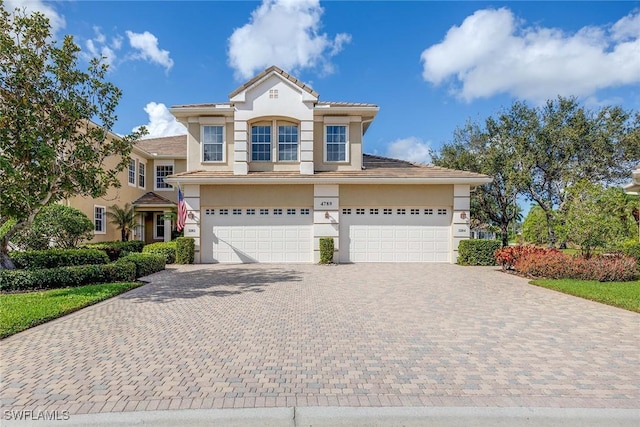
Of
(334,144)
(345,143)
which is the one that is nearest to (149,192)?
(334,144)

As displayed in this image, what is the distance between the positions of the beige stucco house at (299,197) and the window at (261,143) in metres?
0.05

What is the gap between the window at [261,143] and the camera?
16.9 metres

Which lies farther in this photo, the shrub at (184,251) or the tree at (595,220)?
the shrub at (184,251)

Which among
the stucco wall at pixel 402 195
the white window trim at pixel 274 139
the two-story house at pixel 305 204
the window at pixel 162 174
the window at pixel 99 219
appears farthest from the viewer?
the window at pixel 162 174

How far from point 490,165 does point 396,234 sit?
29.9 feet

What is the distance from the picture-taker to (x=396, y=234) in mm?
15938

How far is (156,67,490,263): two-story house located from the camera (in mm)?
15773

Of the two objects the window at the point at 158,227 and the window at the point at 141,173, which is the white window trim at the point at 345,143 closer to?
the window at the point at 158,227

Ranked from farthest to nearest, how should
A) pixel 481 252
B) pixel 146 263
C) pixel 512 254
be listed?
pixel 481 252 < pixel 512 254 < pixel 146 263

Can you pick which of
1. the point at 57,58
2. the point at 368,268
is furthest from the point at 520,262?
the point at 57,58

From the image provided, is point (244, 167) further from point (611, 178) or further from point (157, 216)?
point (611, 178)

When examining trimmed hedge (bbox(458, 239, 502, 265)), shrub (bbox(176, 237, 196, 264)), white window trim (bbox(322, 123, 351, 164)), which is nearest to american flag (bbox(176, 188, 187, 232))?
shrub (bbox(176, 237, 196, 264))

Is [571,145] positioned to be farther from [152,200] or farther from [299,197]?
[152,200]

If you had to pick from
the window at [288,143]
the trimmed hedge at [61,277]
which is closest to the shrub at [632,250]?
the window at [288,143]
